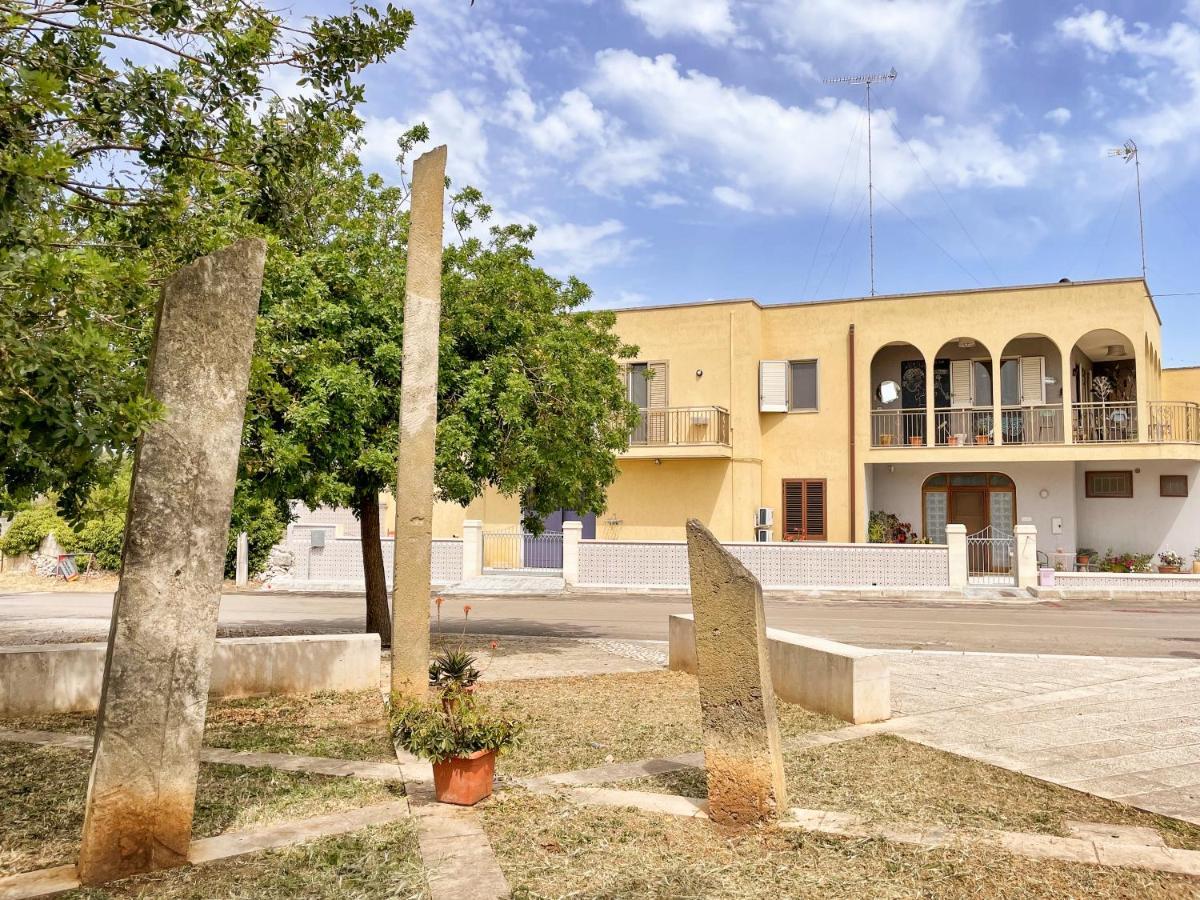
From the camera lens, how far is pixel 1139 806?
5.33 meters

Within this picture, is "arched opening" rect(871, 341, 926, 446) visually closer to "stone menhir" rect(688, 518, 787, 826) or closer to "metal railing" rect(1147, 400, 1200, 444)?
"metal railing" rect(1147, 400, 1200, 444)

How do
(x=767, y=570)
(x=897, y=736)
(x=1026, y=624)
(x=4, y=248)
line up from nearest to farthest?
(x=4, y=248)
(x=897, y=736)
(x=1026, y=624)
(x=767, y=570)

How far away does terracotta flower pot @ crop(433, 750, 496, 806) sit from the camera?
5.15m

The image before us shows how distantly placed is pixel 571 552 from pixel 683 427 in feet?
16.0

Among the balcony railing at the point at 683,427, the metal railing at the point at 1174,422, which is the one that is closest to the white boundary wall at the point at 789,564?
the balcony railing at the point at 683,427

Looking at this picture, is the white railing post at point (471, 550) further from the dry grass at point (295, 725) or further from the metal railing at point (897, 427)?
the dry grass at point (295, 725)

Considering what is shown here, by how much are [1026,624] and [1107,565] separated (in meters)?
9.04

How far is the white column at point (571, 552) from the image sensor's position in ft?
73.7

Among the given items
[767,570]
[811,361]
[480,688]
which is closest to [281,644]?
[480,688]

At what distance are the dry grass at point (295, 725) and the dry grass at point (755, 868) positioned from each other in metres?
2.15

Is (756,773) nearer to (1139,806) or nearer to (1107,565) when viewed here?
(1139,806)

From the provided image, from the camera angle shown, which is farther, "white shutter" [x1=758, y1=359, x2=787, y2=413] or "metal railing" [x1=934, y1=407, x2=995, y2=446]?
"white shutter" [x1=758, y1=359, x2=787, y2=413]

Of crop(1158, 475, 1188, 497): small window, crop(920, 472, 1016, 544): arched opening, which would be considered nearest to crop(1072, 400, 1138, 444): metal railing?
crop(1158, 475, 1188, 497): small window

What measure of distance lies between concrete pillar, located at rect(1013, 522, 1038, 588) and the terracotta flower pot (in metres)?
18.3
